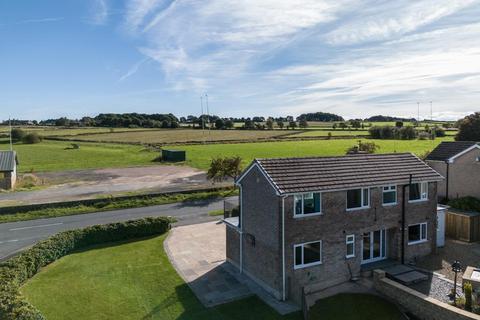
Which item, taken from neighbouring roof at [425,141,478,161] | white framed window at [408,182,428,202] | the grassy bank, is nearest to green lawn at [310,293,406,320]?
white framed window at [408,182,428,202]

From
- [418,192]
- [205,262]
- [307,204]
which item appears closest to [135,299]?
[205,262]

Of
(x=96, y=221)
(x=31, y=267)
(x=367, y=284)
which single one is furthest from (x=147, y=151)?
(x=367, y=284)

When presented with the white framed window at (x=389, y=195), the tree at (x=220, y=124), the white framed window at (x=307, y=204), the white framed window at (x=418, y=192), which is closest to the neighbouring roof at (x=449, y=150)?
the white framed window at (x=418, y=192)

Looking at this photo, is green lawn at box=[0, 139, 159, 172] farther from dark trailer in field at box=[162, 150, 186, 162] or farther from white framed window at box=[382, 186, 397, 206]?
white framed window at box=[382, 186, 397, 206]

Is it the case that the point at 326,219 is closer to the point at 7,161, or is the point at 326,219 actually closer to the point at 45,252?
the point at 45,252

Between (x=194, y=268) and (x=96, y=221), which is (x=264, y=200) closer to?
(x=194, y=268)
